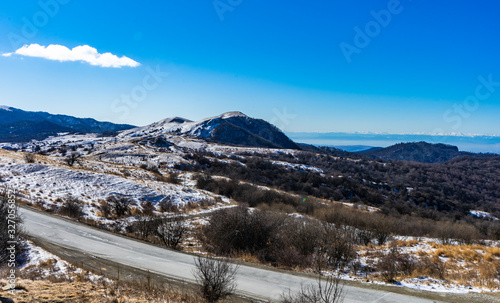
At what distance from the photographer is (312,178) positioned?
8412 centimetres

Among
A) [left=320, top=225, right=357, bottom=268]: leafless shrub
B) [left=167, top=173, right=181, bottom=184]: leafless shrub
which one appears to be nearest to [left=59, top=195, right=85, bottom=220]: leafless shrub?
[left=320, top=225, right=357, bottom=268]: leafless shrub

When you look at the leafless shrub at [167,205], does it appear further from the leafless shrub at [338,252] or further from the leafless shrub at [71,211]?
the leafless shrub at [338,252]

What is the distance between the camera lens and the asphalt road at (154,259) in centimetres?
988

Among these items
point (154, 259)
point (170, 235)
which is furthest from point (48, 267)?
point (170, 235)

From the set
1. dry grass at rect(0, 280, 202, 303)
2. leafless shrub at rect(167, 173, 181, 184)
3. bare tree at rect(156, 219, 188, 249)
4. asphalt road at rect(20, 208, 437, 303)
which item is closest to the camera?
dry grass at rect(0, 280, 202, 303)

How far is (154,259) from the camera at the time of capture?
13.9 metres

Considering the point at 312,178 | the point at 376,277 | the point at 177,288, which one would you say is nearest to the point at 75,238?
the point at 177,288

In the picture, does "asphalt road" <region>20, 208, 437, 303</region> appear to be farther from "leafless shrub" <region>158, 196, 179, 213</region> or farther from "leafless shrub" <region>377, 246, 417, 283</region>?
"leafless shrub" <region>158, 196, 179, 213</region>

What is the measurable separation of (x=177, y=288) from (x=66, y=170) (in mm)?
34400

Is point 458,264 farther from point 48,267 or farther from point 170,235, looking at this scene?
point 48,267

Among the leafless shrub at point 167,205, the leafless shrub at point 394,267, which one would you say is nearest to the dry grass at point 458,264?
the leafless shrub at point 394,267

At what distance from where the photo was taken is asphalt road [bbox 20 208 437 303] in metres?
9.88

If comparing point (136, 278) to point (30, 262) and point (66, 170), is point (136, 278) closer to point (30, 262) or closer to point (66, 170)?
point (30, 262)

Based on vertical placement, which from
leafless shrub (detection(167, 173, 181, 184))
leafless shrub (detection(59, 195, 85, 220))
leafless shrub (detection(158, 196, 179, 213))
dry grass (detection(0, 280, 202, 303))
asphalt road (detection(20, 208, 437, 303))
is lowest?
leafless shrub (detection(158, 196, 179, 213))
